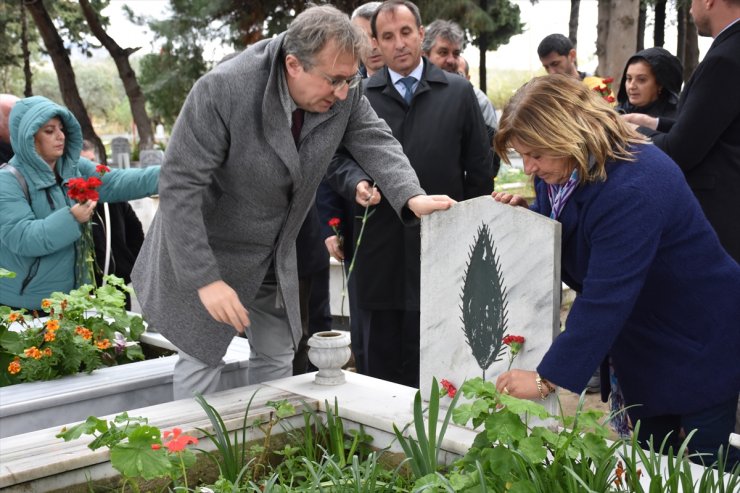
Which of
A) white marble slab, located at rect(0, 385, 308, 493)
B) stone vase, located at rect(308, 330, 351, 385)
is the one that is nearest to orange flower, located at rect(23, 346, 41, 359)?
white marble slab, located at rect(0, 385, 308, 493)

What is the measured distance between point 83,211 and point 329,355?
1336 mm

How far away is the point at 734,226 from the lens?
3.01 meters

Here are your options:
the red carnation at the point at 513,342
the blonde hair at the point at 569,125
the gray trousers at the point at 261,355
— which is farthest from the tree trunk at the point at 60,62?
the blonde hair at the point at 569,125

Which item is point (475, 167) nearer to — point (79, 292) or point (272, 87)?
point (272, 87)

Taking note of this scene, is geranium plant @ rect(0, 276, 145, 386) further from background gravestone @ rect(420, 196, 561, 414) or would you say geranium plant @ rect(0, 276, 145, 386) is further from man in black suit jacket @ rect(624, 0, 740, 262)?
man in black suit jacket @ rect(624, 0, 740, 262)

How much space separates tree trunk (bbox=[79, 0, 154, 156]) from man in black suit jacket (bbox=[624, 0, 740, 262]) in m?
15.9

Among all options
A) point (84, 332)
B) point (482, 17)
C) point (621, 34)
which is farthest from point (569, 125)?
point (482, 17)

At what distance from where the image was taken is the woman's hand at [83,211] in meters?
3.52

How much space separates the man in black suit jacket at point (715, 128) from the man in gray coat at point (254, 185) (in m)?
0.96

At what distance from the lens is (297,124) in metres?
2.72

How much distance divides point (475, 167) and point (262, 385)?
1476 millimetres

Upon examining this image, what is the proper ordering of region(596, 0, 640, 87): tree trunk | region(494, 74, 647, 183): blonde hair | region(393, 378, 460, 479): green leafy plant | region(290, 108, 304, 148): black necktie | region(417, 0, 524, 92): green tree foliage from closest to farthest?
region(494, 74, 647, 183): blonde hair
region(393, 378, 460, 479): green leafy plant
region(290, 108, 304, 148): black necktie
region(596, 0, 640, 87): tree trunk
region(417, 0, 524, 92): green tree foliage

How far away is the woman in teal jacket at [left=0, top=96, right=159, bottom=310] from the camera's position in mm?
3627

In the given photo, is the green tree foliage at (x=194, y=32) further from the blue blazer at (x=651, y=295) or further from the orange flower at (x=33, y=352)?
the blue blazer at (x=651, y=295)
